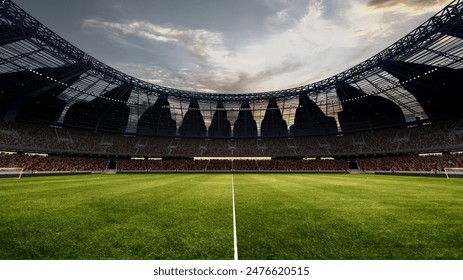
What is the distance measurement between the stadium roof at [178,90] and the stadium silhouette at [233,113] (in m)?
0.15

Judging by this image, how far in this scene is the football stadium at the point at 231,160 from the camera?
18.6ft

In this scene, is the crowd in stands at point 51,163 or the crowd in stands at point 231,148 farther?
the crowd in stands at point 231,148

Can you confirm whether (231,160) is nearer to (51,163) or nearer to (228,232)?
(51,163)

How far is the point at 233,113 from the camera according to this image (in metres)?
60.2

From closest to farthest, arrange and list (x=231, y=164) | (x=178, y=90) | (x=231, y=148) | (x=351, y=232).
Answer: (x=351, y=232) → (x=178, y=90) → (x=231, y=164) → (x=231, y=148)

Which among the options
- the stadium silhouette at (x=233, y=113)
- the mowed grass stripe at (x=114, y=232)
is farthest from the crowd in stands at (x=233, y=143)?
the mowed grass stripe at (x=114, y=232)

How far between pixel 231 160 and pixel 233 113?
1294cm

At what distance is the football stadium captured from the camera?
567cm

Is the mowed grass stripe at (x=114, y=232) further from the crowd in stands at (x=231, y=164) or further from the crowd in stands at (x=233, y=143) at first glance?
the crowd in stands at (x=233, y=143)

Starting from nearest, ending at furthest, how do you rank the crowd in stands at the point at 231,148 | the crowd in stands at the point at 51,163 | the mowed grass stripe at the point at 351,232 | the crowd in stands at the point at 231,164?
the mowed grass stripe at the point at 351,232, the crowd in stands at the point at 51,163, the crowd in stands at the point at 231,164, the crowd in stands at the point at 231,148

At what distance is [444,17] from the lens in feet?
75.2

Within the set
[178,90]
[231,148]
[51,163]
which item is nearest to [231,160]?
[231,148]
